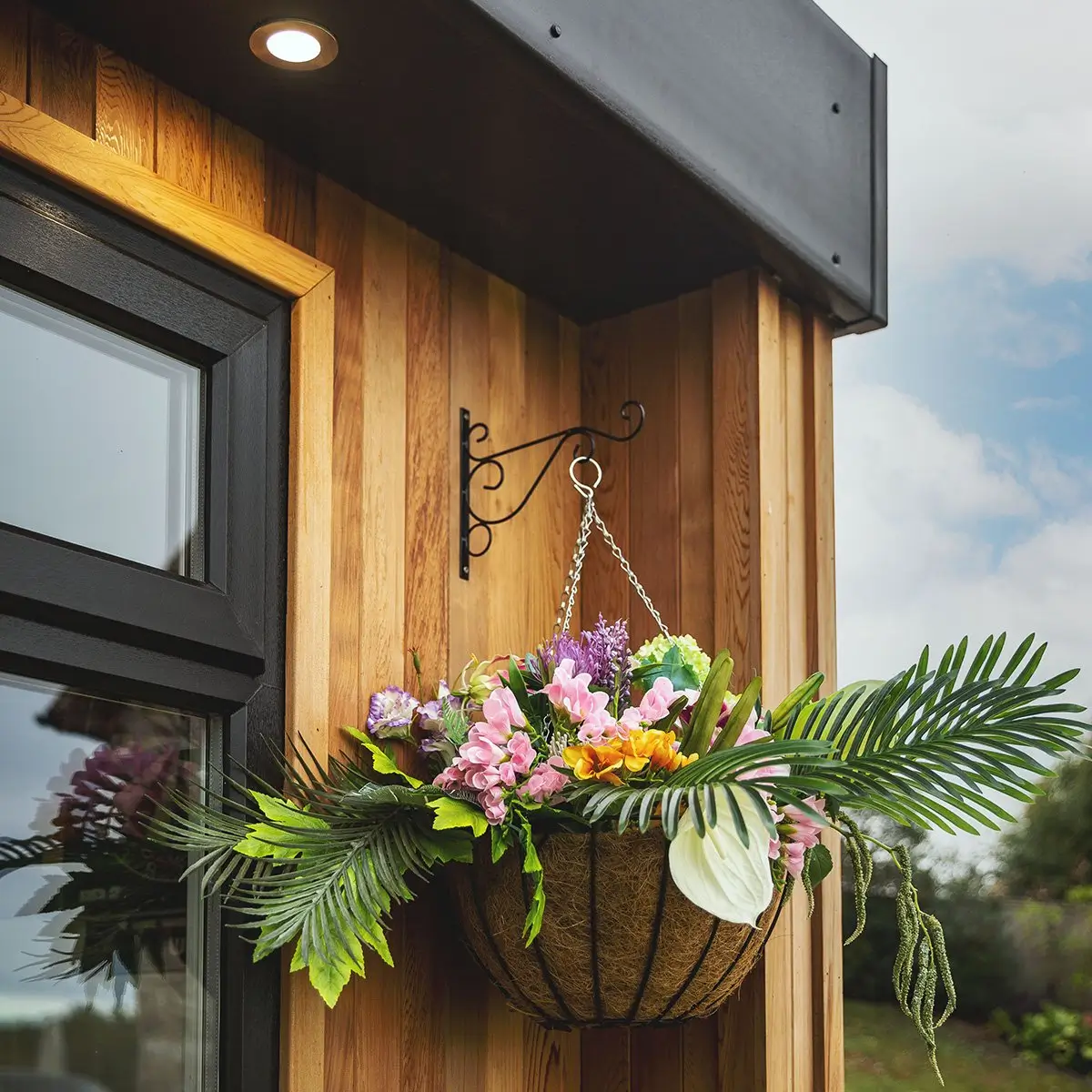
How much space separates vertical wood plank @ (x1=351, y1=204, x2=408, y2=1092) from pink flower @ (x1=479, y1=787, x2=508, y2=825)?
313 millimetres

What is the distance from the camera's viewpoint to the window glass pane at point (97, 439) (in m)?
1.34

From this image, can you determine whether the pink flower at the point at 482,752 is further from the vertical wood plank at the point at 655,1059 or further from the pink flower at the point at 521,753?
the vertical wood plank at the point at 655,1059

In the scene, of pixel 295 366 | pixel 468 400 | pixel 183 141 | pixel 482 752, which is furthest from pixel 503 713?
pixel 183 141

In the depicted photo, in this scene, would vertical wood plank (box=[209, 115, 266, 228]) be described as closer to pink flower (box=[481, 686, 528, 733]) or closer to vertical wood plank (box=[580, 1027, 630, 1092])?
pink flower (box=[481, 686, 528, 733])

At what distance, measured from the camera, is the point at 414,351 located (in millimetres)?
1820

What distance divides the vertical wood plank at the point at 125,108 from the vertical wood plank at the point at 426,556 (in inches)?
16.8

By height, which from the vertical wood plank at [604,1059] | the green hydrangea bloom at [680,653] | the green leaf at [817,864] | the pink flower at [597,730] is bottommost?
the vertical wood plank at [604,1059]

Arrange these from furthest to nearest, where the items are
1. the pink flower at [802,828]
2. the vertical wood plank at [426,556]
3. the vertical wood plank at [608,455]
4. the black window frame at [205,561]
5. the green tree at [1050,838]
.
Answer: the green tree at [1050,838]
the vertical wood plank at [608,455]
the vertical wood plank at [426,556]
the pink flower at [802,828]
the black window frame at [205,561]

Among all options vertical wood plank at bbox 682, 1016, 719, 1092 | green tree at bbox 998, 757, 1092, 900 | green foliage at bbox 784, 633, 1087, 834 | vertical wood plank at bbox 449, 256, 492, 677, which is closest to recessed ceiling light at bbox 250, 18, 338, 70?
vertical wood plank at bbox 449, 256, 492, 677

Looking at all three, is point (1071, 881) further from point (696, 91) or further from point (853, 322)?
point (696, 91)

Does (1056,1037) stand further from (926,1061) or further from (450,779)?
(450,779)

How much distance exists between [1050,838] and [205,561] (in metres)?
1.98

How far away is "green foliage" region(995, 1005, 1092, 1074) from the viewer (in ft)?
8.61

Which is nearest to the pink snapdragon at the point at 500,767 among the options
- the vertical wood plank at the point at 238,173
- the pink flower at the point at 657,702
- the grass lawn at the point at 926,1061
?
the pink flower at the point at 657,702
